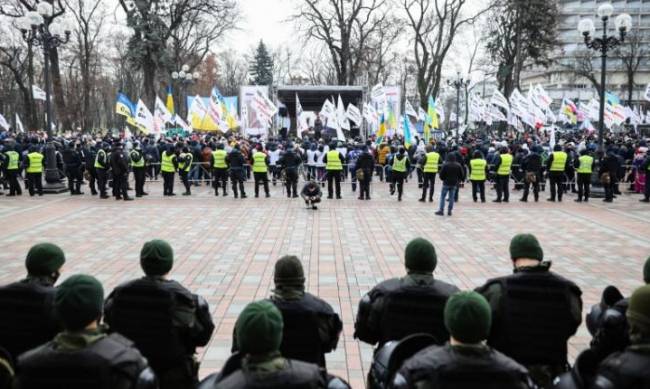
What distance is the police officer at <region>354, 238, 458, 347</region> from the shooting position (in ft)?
13.5

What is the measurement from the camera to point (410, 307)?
4.12 metres

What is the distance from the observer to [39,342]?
4.09 m

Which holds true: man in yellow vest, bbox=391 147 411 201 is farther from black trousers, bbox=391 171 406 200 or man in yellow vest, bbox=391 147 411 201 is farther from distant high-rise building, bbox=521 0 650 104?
distant high-rise building, bbox=521 0 650 104

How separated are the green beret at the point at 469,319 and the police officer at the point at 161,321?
194cm

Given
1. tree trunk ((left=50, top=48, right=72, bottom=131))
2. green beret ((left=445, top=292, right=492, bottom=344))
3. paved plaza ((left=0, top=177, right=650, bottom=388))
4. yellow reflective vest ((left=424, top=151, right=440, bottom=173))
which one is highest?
tree trunk ((left=50, top=48, right=72, bottom=131))

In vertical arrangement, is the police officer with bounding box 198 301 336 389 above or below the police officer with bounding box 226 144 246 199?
below

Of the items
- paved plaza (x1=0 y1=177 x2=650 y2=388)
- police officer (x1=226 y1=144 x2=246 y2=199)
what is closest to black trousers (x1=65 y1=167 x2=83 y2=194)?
paved plaza (x1=0 y1=177 x2=650 y2=388)

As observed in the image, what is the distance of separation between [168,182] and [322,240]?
9.17 m

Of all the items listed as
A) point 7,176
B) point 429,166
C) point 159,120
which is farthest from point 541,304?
point 159,120

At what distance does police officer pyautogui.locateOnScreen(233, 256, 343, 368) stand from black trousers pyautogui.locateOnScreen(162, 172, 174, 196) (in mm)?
16068

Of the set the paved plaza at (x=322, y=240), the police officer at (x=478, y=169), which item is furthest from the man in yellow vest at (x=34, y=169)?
the police officer at (x=478, y=169)

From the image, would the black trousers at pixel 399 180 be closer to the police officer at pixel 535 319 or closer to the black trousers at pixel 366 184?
the black trousers at pixel 366 184

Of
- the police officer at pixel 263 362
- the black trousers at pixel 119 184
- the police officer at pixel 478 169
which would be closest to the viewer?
the police officer at pixel 263 362

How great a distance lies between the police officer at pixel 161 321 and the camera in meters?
3.95
